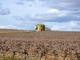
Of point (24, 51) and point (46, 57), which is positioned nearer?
point (24, 51)

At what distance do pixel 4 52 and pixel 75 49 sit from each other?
7.09 m

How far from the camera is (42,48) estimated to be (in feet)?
109

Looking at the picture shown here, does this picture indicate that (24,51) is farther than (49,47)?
No

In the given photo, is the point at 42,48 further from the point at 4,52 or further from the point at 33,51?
the point at 4,52

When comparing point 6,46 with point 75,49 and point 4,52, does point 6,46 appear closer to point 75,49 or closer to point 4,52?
point 4,52

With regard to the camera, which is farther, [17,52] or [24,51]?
[17,52]

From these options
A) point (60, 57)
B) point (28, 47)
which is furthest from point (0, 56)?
point (60, 57)

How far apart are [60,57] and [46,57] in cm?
137

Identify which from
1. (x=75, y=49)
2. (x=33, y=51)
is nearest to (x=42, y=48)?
(x=33, y=51)

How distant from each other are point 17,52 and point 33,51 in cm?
230

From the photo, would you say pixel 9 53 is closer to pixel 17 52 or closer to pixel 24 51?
pixel 17 52

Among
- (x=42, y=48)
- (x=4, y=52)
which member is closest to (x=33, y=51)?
(x=42, y=48)

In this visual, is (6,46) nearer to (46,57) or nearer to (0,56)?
(0,56)

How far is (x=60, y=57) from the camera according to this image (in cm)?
3491
